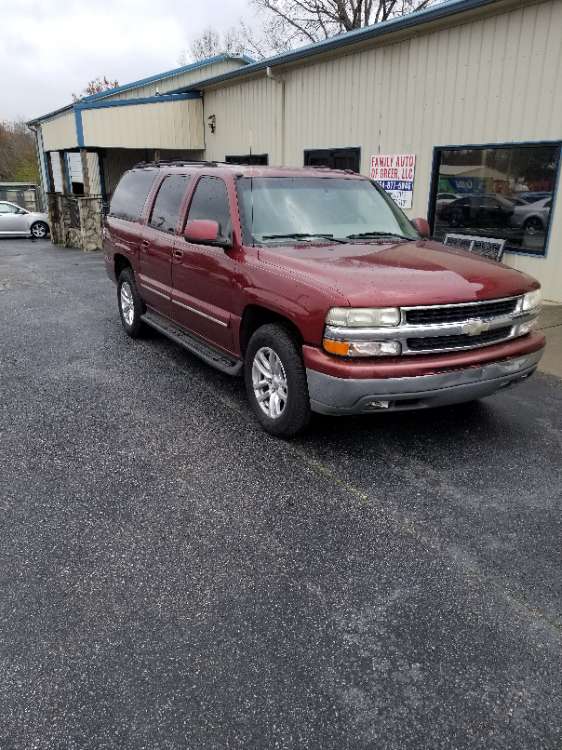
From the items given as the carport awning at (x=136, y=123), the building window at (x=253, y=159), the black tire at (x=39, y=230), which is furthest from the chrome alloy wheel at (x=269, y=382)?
the black tire at (x=39, y=230)

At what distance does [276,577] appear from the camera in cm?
291

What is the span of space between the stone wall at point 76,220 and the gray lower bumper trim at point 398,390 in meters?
14.7

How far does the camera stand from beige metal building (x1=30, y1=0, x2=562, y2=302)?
328 inches

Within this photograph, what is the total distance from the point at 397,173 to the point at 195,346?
7119 millimetres

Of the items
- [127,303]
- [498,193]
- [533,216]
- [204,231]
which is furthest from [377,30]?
[204,231]

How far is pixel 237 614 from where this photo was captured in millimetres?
2658

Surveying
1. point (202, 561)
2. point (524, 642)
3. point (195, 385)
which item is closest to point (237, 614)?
point (202, 561)

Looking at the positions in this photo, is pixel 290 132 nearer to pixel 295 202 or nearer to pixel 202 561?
pixel 295 202

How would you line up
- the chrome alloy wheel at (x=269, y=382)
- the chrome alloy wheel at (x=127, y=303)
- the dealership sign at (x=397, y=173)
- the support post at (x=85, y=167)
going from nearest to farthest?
1. the chrome alloy wheel at (x=269, y=382)
2. the chrome alloy wheel at (x=127, y=303)
3. the dealership sign at (x=397, y=173)
4. the support post at (x=85, y=167)

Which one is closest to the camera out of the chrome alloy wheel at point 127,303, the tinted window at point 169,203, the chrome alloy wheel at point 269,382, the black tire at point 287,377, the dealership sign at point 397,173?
the black tire at point 287,377

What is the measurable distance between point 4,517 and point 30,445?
102 centimetres

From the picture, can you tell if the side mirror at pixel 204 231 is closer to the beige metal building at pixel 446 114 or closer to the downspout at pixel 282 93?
the beige metal building at pixel 446 114

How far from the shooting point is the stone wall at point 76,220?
16875 millimetres

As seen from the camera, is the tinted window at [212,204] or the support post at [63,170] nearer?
the tinted window at [212,204]
